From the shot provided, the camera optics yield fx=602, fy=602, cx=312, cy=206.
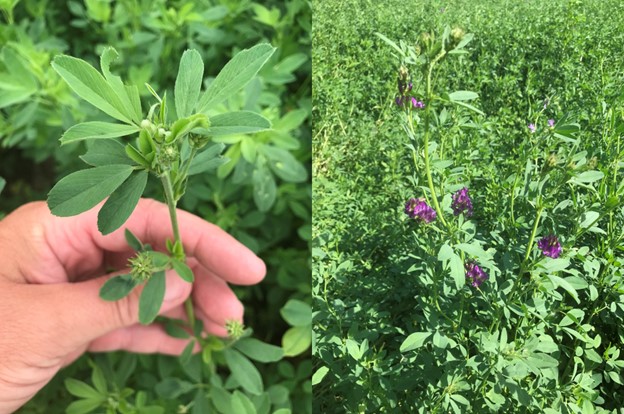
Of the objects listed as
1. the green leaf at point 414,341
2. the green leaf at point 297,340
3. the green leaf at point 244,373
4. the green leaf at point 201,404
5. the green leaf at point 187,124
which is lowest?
the green leaf at point 201,404

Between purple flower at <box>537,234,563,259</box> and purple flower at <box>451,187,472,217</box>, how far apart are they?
Result: 94 millimetres

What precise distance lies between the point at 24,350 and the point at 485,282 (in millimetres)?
723

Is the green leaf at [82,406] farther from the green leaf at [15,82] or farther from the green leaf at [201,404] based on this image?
the green leaf at [15,82]

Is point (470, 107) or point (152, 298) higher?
point (470, 107)

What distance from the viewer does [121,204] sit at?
606 millimetres

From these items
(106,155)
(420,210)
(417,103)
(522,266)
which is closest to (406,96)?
(417,103)

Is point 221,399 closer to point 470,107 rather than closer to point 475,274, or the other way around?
point 475,274

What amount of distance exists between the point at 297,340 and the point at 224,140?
40 cm

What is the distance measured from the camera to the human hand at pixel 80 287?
3.18 feet

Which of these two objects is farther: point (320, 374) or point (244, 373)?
point (244, 373)

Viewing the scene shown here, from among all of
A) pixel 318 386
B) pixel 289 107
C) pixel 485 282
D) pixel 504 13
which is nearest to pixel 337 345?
pixel 318 386

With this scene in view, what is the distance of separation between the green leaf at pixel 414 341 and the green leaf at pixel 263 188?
1.68ft

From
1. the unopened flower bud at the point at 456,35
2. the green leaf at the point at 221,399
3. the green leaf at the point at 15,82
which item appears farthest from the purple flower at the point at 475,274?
the green leaf at the point at 15,82

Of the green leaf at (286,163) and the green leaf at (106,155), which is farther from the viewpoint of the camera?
the green leaf at (286,163)
